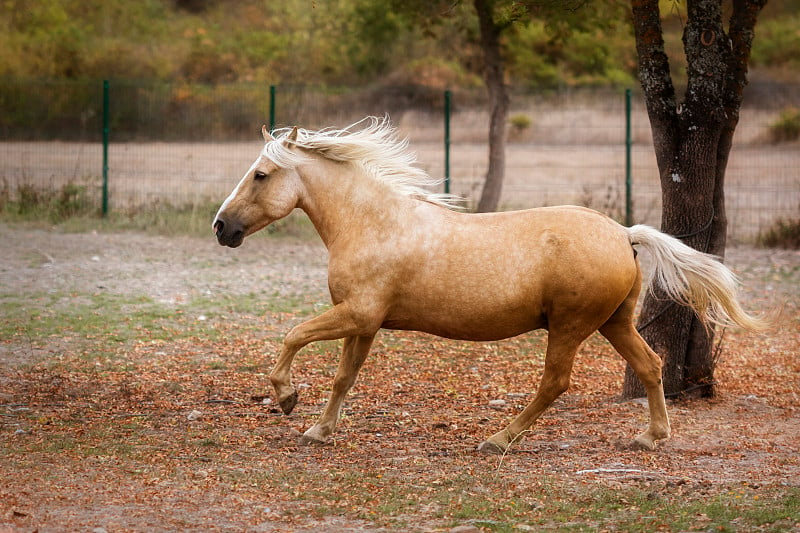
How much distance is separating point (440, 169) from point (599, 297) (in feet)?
46.8

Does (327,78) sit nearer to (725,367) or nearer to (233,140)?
(233,140)

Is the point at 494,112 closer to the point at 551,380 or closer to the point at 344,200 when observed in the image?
the point at 344,200

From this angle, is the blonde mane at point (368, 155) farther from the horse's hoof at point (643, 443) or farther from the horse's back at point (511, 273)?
the horse's hoof at point (643, 443)

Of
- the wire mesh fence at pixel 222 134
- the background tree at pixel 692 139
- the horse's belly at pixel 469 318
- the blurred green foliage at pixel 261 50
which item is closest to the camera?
the horse's belly at pixel 469 318

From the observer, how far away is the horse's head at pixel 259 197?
6.36 metres

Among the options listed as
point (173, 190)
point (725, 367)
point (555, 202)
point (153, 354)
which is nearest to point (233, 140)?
point (173, 190)

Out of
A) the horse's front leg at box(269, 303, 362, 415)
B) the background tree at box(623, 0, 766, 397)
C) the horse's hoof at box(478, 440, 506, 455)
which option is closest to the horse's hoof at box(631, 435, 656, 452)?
the horse's hoof at box(478, 440, 506, 455)

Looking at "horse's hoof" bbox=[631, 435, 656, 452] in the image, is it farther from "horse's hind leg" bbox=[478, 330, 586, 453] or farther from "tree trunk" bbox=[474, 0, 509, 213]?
"tree trunk" bbox=[474, 0, 509, 213]

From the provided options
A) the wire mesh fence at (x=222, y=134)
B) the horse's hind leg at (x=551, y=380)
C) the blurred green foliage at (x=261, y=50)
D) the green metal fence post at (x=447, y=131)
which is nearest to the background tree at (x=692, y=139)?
the horse's hind leg at (x=551, y=380)

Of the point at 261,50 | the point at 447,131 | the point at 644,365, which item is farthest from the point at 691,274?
the point at 261,50

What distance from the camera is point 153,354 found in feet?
28.8

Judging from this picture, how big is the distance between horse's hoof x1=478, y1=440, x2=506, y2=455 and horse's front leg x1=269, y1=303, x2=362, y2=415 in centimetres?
111

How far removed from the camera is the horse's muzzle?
635 centimetres

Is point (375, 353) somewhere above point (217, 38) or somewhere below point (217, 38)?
below
